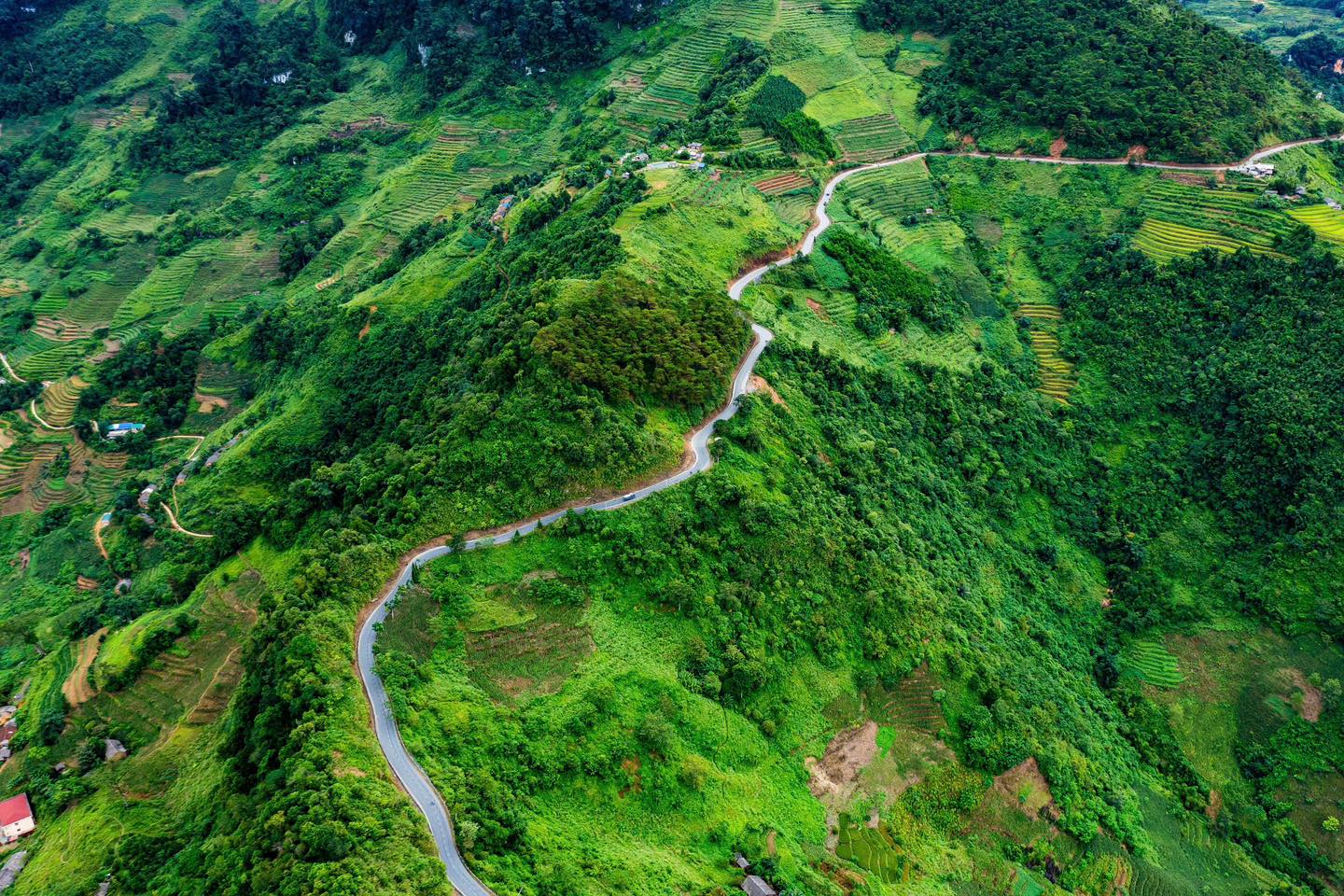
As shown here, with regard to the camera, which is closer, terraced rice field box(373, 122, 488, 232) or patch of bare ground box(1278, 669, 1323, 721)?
patch of bare ground box(1278, 669, 1323, 721)

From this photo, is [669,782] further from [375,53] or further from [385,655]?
[375,53]

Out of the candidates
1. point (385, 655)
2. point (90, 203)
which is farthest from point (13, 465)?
point (385, 655)

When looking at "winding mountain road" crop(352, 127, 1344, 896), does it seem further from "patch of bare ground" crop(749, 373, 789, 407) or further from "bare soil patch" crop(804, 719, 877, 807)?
"bare soil patch" crop(804, 719, 877, 807)

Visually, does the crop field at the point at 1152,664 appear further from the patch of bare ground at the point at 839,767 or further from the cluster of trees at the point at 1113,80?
the cluster of trees at the point at 1113,80

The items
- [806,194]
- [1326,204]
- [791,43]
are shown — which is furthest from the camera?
[791,43]

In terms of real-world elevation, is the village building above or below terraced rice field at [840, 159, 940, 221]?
below

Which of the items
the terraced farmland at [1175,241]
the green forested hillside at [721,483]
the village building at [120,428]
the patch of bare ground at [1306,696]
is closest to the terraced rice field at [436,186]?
the green forested hillside at [721,483]

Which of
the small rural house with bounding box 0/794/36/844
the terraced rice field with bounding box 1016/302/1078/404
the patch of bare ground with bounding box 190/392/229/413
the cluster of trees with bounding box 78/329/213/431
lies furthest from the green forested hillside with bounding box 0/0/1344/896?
the patch of bare ground with bounding box 190/392/229/413
